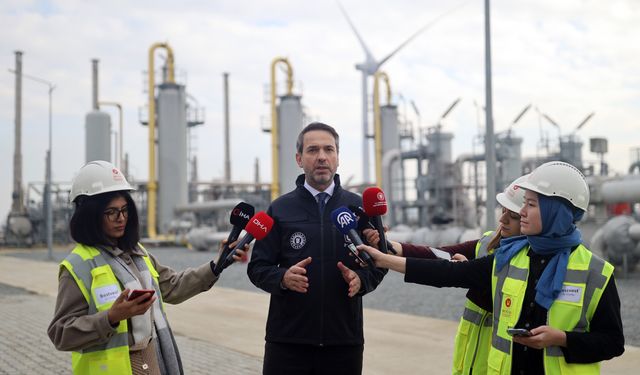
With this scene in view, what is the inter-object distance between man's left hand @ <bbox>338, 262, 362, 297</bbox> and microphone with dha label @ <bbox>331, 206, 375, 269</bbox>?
0.12 meters

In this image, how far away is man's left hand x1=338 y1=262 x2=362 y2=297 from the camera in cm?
334

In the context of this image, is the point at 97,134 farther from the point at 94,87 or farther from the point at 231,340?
the point at 231,340

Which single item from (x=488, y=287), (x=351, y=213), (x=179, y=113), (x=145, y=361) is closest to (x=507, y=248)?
(x=488, y=287)

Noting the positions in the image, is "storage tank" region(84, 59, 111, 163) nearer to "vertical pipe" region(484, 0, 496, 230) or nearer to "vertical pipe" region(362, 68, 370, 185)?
"vertical pipe" region(362, 68, 370, 185)

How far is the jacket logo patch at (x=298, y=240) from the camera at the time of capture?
→ 11.8ft

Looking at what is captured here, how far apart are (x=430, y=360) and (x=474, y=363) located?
14.2 feet

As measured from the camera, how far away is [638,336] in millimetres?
9875

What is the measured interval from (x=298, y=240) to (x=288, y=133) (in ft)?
131

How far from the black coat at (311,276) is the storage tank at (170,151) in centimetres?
3890

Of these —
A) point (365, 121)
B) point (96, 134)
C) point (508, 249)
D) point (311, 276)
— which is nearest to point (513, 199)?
point (508, 249)

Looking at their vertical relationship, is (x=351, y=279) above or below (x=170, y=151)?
below

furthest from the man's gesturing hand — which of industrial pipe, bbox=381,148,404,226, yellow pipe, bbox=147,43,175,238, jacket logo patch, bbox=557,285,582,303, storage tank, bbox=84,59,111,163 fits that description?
yellow pipe, bbox=147,43,175,238

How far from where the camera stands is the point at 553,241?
2924 mm

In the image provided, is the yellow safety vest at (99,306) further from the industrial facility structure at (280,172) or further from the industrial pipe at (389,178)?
the industrial pipe at (389,178)
